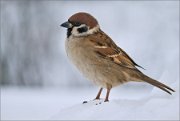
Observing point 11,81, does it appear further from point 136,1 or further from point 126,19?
point 136,1

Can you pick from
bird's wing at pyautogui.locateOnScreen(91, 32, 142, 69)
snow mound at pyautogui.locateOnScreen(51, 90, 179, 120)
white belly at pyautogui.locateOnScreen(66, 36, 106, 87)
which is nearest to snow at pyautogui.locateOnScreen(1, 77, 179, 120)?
snow mound at pyautogui.locateOnScreen(51, 90, 179, 120)

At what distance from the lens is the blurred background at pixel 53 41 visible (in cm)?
670

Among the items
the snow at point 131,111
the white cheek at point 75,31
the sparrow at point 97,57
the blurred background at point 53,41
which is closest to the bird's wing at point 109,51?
the sparrow at point 97,57

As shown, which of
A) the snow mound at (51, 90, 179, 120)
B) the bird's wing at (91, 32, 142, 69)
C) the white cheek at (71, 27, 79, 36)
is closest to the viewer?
Result: the snow mound at (51, 90, 179, 120)

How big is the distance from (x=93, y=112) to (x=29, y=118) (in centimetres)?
195

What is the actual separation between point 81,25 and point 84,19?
6cm

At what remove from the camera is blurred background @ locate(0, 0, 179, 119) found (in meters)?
6.70

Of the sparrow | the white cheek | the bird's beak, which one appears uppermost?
the bird's beak

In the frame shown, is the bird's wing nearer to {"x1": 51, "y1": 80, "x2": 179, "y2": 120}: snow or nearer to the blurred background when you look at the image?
{"x1": 51, "y1": 80, "x2": 179, "y2": 120}: snow

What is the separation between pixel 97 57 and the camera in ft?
10.4

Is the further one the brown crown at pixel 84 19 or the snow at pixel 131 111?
the brown crown at pixel 84 19

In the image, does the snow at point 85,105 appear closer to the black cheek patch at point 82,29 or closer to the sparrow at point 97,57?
the sparrow at point 97,57

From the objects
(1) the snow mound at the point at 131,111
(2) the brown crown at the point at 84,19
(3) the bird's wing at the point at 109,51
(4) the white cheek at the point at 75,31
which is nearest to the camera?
(1) the snow mound at the point at 131,111

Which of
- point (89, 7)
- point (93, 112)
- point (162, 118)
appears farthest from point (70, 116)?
point (89, 7)
